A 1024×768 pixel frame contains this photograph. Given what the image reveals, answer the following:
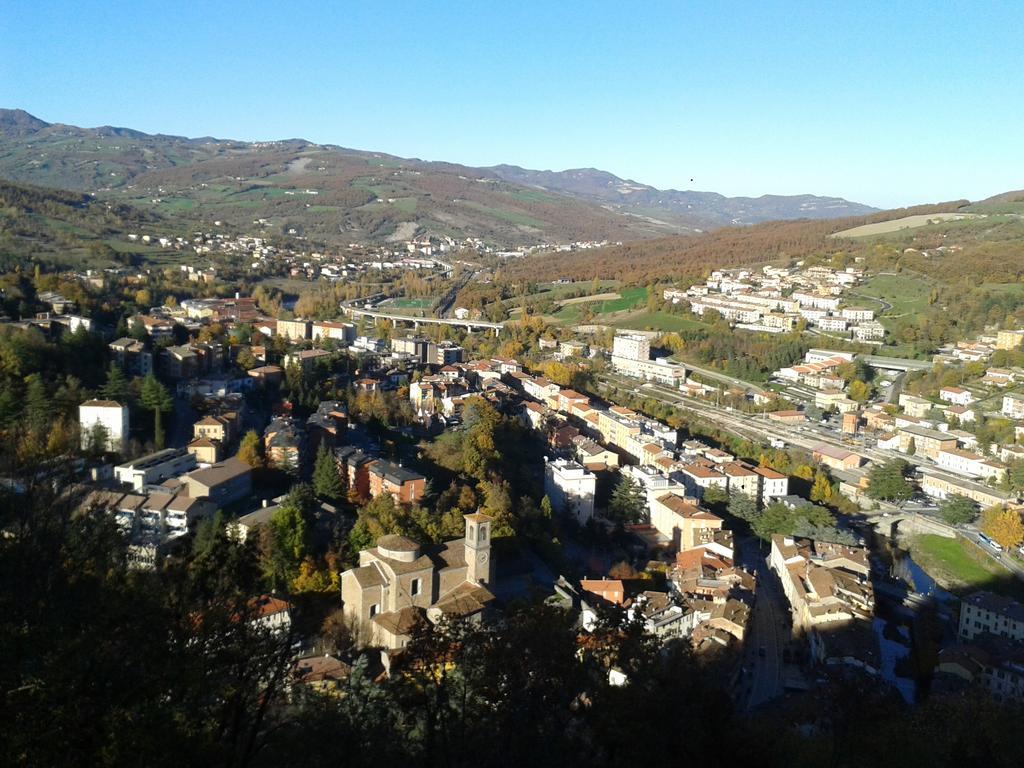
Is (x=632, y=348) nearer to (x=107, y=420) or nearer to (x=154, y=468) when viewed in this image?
(x=107, y=420)

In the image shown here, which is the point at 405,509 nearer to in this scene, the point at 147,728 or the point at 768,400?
the point at 147,728

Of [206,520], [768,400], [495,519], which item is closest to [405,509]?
[495,519]

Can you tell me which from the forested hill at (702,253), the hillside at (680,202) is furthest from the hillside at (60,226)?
the hillside at (680,202)

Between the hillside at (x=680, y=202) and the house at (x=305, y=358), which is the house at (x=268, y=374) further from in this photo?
the hillside at (x=680, y=202)

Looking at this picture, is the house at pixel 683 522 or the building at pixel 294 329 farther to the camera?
the building at pixel 294 329

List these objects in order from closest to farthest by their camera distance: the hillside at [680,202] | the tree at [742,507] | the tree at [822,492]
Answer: the tree at [742,507] < the tree at [822,492] < the hillside at [680,202]

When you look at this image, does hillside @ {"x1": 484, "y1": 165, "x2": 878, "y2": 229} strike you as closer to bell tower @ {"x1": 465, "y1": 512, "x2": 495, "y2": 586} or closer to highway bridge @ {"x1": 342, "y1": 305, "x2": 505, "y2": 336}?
highway bridge @ {"x1": 342, "y1": 305, "x2": 505, "y2": 336}

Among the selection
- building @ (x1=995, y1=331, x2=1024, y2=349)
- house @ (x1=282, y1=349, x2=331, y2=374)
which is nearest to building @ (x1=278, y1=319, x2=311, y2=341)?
house @ (x1=282, y1=349, x2=331, y2=374)
